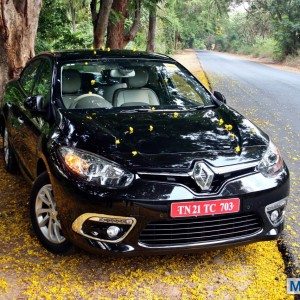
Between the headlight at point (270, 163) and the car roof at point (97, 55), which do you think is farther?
the car roof at point (97, 55)

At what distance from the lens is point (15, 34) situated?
778cm

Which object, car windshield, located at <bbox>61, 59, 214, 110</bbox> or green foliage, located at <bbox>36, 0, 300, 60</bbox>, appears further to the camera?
green foliage, located at <bbox>36, 0, 300, 60</bbox>

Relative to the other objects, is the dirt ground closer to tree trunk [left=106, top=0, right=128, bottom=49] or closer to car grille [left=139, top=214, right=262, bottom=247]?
car grille [left=139, top=214, right=262, bottom=247]

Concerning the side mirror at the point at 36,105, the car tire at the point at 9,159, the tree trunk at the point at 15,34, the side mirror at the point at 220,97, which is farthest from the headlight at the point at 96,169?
the tree trunk at the point at 15,34

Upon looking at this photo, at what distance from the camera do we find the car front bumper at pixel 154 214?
314 centimetres

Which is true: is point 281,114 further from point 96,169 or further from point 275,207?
point 96,169

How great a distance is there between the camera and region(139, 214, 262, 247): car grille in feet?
10.6

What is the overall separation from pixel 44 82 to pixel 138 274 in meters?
2.29

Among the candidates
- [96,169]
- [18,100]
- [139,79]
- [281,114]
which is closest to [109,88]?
[139,79]

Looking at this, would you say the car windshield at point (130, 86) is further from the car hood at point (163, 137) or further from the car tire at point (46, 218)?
the car tire at point (46, 218)

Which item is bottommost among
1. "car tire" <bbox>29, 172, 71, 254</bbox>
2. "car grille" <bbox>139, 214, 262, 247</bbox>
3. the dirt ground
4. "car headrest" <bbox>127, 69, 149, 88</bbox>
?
the dirt ground

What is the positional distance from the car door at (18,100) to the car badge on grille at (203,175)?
2.26 meters

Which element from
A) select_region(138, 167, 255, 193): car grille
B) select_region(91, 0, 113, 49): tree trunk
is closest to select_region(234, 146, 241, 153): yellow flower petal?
select_region(138, 167, 255, 193): car grille

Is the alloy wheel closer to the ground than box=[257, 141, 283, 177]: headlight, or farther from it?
closer to the ground
